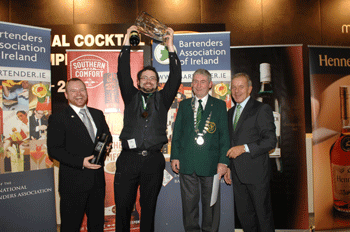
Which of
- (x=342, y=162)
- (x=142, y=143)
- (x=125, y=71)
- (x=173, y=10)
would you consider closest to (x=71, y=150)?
(x=142, y=143)

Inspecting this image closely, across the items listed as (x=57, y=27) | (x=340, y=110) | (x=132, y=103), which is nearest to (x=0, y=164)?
(x=132, y=103)

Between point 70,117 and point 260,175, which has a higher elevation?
point 70,117

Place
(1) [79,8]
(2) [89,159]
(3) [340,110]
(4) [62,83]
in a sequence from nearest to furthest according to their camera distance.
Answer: (2) [89,159] < (3) [340,110] < (4) [62,83] < (1) [79,8]

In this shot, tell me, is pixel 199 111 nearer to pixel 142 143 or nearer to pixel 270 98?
pixel 142 143

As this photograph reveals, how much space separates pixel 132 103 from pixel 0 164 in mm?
1565

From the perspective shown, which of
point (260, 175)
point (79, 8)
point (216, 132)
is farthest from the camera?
point (79, 8)

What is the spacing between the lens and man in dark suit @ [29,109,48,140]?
248cm

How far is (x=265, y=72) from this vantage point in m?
3.13

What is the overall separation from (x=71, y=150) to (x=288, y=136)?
111 inches

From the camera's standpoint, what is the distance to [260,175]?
2168mm

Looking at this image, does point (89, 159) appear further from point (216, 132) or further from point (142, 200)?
point (216, 132)

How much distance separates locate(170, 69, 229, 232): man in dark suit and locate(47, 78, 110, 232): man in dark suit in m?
0.84

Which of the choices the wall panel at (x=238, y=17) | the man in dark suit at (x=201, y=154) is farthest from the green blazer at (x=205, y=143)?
the wall panel at (x=238, y=17)

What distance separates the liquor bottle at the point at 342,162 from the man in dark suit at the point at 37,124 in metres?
3.83
